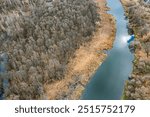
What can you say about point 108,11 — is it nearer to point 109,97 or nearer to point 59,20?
point 59,20

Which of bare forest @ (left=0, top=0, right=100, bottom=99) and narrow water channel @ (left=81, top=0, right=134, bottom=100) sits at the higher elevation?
bare forest @ (left=0, top=0, right=100, bottom=99)

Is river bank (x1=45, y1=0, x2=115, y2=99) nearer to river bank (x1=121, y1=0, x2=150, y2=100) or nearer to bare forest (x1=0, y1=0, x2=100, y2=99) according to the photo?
bare forest (x1=0, y1=0, x2=100, y2=99)

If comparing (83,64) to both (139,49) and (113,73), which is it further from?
(139,49)

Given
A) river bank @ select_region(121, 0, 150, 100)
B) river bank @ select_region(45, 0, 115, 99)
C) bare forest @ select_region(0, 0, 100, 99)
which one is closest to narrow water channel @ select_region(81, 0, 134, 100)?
river bank @ select_region(45, 0, 115, 99)

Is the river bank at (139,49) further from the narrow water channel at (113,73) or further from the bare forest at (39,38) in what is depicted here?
the bare forest at (39,38)

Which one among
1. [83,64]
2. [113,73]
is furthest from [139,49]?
[83,64]

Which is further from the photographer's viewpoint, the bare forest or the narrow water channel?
the bare forest
